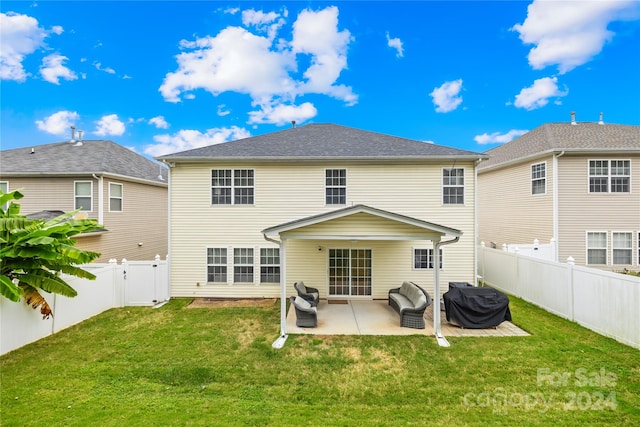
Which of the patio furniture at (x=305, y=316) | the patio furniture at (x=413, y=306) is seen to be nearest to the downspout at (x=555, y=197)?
the patio furniture at (x=413, y=306)

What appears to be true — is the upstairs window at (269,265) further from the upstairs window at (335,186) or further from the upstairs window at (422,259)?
the upstairs window at (422,259)

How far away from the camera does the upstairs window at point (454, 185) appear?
10.8 meters

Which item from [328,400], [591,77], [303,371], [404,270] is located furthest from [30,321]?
[591,77]

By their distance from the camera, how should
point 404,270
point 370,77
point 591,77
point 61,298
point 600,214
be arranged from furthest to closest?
point 370,77 → point 591,77 → point 600,214 → point 404,270 → point 61,298

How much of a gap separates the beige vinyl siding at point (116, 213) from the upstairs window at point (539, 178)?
20744mm

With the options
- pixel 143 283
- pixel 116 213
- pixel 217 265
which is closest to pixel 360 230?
pixel 217 265

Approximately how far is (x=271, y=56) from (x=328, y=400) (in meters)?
19.3

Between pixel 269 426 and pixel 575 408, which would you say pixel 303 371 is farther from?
pixel 575 408

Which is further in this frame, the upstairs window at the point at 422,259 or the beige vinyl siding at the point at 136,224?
the beige vinyl siding at the point at 136,224

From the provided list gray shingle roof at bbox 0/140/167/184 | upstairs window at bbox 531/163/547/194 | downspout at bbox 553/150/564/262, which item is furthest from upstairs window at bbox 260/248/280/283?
upstairs window at bbox 531/163/547/194

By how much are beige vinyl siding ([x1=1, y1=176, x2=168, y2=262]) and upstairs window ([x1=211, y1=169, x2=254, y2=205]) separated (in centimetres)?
615

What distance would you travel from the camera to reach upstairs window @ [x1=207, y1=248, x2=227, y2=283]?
10.9 meters

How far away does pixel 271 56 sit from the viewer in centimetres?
1798

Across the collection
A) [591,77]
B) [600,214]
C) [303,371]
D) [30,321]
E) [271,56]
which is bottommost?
[303,371]
